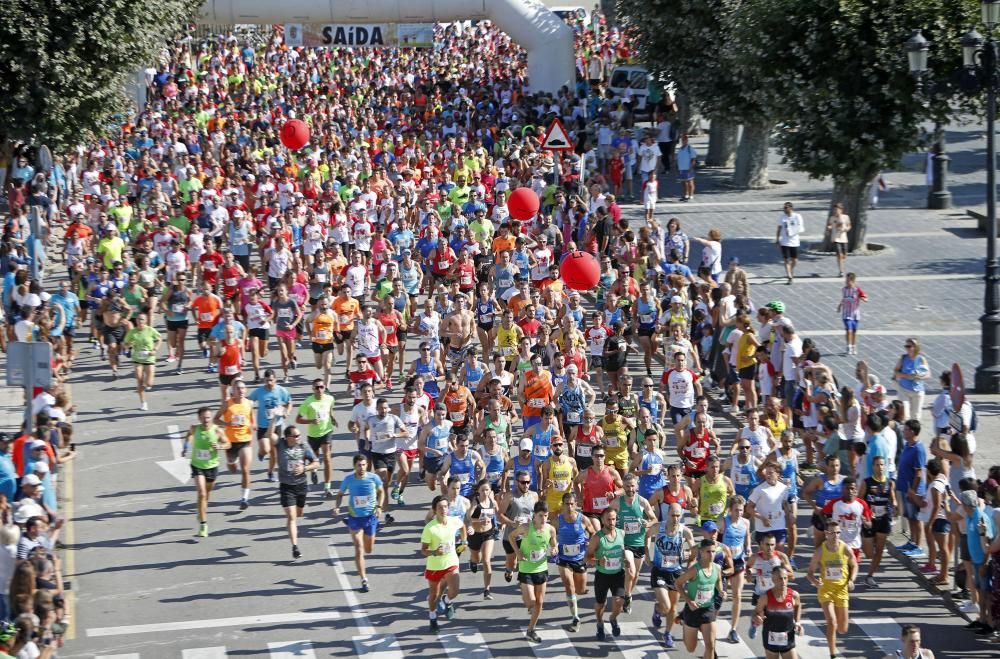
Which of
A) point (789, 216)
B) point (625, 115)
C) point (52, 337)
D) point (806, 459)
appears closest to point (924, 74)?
point (789, 216)

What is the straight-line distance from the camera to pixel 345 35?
48156 millimetres

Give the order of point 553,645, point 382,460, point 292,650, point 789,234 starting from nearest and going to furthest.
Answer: point 292,650, point 553,645, point 382,460, point 789,234

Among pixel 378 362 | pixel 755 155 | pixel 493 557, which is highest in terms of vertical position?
pixel 755 155

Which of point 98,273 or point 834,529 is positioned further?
point 98,273

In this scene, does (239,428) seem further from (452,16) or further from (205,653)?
(452,16)

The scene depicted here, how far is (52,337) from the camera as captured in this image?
23.0 metres

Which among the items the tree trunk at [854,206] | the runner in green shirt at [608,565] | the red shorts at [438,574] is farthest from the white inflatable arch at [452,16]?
the red shorts at [438,574]

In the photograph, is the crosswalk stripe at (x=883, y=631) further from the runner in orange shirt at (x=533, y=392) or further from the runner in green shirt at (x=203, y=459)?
the runner in green shirt at (x=203, y=459)

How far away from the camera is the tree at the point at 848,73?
2634cm

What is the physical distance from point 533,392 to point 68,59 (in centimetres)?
1280

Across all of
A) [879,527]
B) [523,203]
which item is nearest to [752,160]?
[523,203]

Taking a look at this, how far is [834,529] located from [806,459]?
16.7ft

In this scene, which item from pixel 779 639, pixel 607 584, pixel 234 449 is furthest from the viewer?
pixel 234 449

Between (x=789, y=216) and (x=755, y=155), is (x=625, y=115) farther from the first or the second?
(x=789, y=216)
